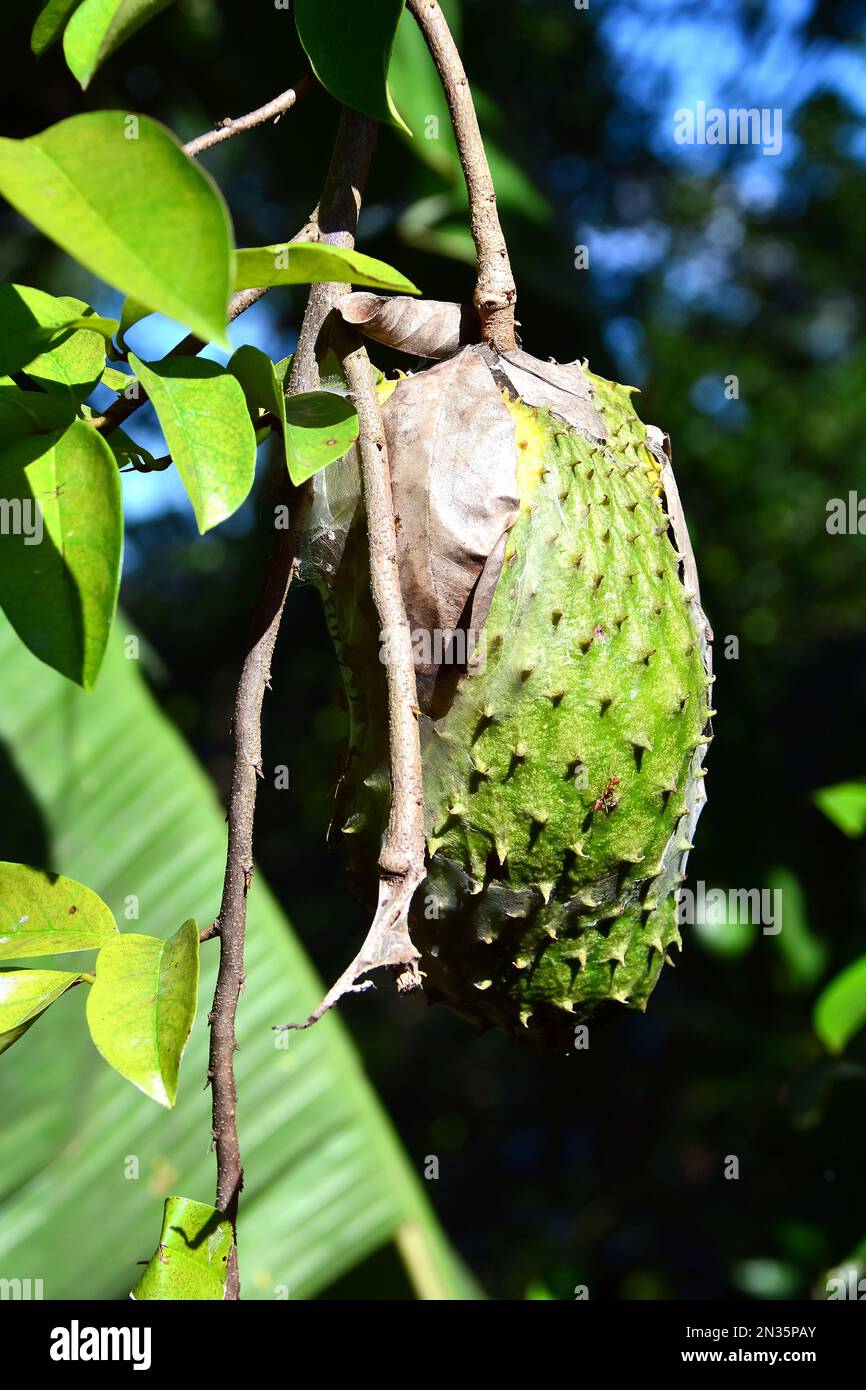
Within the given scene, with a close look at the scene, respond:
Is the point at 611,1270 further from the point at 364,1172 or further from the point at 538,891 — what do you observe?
the point at 538,891

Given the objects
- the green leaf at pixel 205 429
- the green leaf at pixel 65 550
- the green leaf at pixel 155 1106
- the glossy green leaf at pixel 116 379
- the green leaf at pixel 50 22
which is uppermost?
the green leaf at pixel 50 22

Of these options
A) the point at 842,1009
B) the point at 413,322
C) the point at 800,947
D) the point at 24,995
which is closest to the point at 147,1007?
the point at 24,995

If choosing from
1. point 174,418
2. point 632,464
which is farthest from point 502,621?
point 174,418

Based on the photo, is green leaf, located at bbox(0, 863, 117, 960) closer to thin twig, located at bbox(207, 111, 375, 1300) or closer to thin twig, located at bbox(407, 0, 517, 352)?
thin twig, located at bbox(207, 111, 375, 1300)

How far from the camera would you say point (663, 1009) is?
3.51m

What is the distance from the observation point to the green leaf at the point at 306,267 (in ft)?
2.00

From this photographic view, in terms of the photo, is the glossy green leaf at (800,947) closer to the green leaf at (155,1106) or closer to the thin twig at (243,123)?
the green leaf at (155,1106)

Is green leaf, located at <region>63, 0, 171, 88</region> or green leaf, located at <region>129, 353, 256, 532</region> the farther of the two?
green leaf, located at <region>63, 0, 171, 88</region>

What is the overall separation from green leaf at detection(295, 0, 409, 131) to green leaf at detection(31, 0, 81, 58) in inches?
5.9

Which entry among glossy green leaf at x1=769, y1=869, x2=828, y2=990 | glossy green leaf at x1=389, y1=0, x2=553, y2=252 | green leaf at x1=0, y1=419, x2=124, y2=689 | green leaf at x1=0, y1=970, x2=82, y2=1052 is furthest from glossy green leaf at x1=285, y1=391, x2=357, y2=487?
glossy green leaf at x1=769, y1=869, x2=828, y2=990

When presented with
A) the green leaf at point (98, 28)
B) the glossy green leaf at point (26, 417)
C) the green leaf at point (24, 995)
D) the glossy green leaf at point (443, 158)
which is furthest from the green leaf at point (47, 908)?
the glossy green leaf at point (443, 158)

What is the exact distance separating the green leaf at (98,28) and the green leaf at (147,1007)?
52cm

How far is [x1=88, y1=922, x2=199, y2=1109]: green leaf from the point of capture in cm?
61

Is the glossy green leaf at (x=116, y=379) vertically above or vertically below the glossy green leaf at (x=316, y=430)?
above
